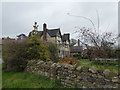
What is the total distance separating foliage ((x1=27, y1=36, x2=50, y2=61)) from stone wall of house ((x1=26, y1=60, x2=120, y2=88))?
7.92 ft

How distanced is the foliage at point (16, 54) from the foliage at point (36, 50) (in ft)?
1.48

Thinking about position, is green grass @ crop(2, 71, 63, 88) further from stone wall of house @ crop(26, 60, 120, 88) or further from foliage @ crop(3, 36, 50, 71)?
foliage @ crop(3, 36, 50, 71)

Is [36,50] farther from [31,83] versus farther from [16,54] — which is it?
[31,83]

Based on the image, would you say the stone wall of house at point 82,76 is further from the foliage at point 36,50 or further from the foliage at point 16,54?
the foliage at point 16,54

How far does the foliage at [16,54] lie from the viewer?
29.4ft

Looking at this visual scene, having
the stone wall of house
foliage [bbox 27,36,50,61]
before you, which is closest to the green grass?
the stone wall of house

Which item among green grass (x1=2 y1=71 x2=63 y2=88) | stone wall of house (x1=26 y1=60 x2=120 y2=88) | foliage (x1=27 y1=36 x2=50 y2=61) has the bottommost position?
green grass (x1=2 y1=71 x2=63 y2=88)

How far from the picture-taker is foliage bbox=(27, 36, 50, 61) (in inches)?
360

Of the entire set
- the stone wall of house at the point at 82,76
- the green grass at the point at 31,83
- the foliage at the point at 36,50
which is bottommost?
the green grass at the point at 31,83

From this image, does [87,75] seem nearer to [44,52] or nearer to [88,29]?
[88,29]

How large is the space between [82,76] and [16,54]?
612 cm

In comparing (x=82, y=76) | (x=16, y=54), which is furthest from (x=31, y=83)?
(x=16, y=54)

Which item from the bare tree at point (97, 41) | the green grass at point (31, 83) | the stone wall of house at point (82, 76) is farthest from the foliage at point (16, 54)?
the bare tree at point (97, 41)

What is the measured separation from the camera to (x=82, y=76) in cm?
470
